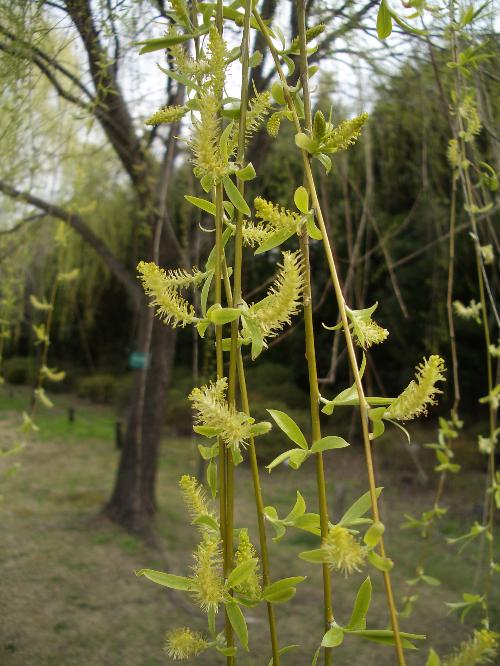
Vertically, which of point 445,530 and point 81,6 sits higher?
point 81,6

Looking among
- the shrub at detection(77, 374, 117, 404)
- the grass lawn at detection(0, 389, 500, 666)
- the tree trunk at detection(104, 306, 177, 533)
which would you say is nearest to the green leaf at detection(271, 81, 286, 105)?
the grass lawn at detection(0, 389, 500, 666)

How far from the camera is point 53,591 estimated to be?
147 cm

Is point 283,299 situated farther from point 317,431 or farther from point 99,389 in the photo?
point 99,389

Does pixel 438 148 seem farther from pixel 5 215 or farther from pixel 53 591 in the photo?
pixel 53 591

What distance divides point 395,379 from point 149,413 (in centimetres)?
161

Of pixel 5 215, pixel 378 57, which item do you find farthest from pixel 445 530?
pixel 5 215

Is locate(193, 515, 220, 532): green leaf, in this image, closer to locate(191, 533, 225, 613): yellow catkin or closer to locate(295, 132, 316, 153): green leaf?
locate(191, 533, 225, 613): yellow catkin

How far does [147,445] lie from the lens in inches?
89.7

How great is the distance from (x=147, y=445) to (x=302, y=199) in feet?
6.72

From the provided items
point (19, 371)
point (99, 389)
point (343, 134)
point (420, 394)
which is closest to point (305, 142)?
point (343, 134)

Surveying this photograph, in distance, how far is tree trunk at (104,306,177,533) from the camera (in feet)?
7.16

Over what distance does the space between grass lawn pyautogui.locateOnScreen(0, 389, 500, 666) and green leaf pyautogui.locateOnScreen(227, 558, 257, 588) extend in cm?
76

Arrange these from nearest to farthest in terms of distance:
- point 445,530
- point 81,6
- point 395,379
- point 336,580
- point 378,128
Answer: point 81,6 → point 336,580 → point 378,128 → point 445,530 → point 395,379

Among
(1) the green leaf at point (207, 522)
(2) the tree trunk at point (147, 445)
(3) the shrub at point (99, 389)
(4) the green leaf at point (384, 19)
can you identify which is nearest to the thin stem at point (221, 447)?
(1) the green leaf at point (207, 522)
